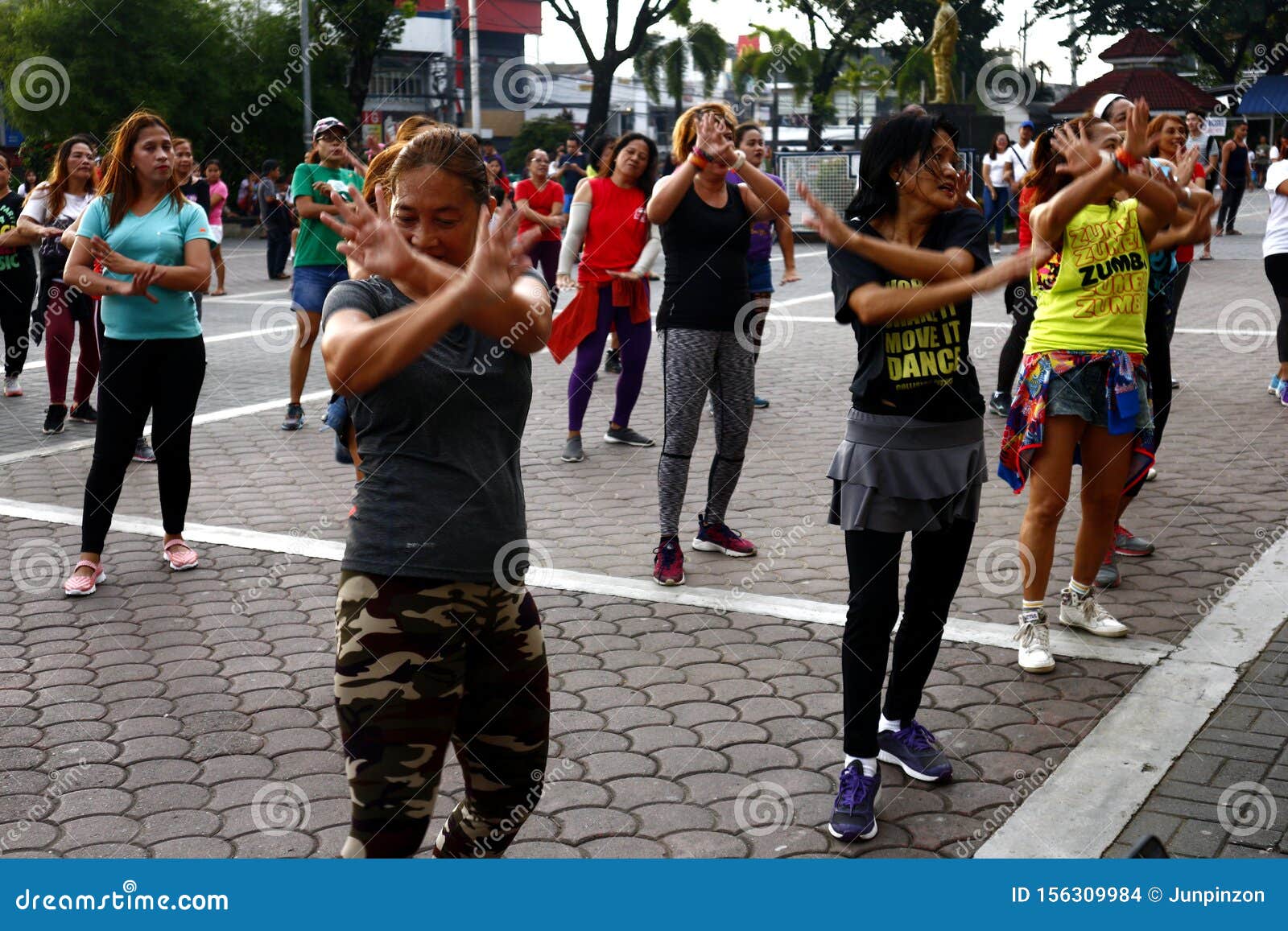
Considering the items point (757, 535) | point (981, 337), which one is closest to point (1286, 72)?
point (981, 337)

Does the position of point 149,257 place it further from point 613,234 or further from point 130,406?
point 613,234

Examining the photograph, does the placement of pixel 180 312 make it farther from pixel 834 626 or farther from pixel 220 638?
pixel 834 626

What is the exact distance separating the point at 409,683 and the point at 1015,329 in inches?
265

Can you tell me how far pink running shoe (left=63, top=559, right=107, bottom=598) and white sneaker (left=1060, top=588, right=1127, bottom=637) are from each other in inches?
158

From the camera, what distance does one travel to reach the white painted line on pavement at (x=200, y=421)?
8.78 meters

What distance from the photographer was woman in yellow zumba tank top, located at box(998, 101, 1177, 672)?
4805 millimetres

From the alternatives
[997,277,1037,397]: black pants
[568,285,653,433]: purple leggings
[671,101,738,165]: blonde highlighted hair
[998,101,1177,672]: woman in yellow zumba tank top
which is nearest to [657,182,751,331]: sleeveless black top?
[671,101,738,165]: blonde highlighted hair

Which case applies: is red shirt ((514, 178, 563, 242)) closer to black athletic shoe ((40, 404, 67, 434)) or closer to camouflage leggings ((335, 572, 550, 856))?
black athletic shoe ((40, 404, 67, 434))

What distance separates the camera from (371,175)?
316 cm

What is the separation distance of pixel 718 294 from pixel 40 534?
364 centimetres
